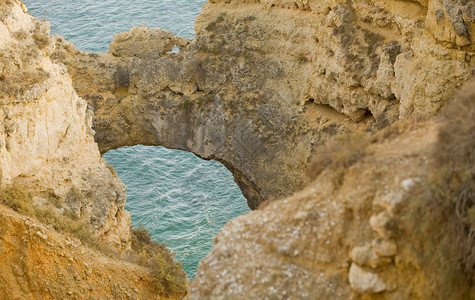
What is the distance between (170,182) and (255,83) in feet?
30.8

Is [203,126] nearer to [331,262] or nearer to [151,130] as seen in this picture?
[151,130]

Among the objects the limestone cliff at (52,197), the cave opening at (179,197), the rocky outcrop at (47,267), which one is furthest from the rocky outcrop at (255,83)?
the rocky outcrop at (47,267)

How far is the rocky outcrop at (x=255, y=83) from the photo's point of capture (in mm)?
21141

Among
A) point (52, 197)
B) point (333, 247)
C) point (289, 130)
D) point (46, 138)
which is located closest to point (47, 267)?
point (52, 197)

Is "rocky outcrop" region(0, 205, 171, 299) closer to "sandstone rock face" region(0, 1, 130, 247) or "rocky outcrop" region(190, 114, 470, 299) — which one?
"sandstone rock face" region(0, 1, 130, 247)

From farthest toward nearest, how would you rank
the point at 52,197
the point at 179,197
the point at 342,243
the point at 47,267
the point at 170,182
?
the point at 170,182, the point at 179,197, the point at 52,197, the point at 47,267, the point at 342,243

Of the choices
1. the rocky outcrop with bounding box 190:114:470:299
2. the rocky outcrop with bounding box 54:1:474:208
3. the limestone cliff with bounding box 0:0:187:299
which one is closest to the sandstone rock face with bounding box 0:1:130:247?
the limestone cliff with bounding box 0:0:187:299

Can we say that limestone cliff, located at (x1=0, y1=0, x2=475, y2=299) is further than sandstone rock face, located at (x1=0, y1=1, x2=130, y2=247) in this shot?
No

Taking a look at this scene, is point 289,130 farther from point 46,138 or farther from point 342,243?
point 342,243

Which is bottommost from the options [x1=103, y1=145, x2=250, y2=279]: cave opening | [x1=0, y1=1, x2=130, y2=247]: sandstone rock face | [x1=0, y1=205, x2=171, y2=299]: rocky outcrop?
[x1=103, y1=145, x2=250, y2=279]: cave opening

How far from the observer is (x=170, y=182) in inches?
1247

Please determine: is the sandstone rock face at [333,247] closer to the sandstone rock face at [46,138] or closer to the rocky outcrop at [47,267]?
the rocky outcrop at [47,267]

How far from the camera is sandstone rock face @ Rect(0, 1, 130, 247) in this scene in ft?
51.4

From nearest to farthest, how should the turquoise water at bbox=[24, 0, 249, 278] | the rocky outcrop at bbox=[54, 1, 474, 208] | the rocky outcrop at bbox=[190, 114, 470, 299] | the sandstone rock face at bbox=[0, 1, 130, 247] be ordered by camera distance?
the rocky outcrop at bbox=[190, 114, 470, 299] → the sandstone rock face at bbox=[0, 1, 130, 247] → the rocky outcrop at bbox=[54, 1, 474, 208] → the turquoise water at bbox=[24, 0, 249, 278]
